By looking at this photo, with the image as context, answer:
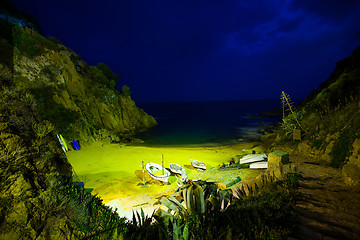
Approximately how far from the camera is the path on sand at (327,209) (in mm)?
3346

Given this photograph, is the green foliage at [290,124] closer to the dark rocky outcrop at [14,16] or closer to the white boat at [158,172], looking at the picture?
the white boat at [158,172]

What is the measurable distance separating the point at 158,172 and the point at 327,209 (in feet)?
35.1

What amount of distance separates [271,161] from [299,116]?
11259 mm

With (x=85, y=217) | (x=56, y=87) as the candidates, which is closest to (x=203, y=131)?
(x=56, y=87)

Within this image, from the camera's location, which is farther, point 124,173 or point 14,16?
point 14,16

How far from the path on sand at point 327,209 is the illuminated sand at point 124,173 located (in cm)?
363

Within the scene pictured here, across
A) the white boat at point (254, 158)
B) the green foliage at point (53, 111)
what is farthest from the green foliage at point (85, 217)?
the green foliage at point (53, 111)

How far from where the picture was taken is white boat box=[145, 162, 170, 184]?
11.6 m

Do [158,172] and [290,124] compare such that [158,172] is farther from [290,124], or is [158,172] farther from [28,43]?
[28,43]

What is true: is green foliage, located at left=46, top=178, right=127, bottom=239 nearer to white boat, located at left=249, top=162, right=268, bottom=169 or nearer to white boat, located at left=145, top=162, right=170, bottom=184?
white boat, located at left=145, top=162, right=170, bottom=184

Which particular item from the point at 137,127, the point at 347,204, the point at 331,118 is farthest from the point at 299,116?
the point at 137,127

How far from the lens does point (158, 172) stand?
13.0 m

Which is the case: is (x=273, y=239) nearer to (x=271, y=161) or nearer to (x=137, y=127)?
(x=271, y=161)

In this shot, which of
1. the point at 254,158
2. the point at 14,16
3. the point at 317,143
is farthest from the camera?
the point at 14,16
